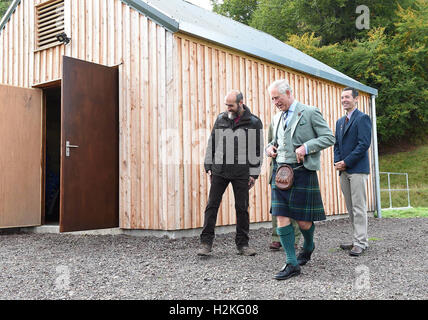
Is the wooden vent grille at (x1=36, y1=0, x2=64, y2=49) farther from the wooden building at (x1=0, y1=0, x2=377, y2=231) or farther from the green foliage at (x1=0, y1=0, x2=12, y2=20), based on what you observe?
the green foliage at (x1=0, y1=0, x2=12, y2=20)

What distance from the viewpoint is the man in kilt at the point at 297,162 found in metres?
3.49

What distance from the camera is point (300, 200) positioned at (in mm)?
3500

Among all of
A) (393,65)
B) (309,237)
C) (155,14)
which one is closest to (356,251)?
(309,237)

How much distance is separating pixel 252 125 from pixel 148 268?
1.79 m

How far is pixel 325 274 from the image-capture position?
145 inches

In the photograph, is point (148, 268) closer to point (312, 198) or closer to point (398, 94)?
point (312, 198)

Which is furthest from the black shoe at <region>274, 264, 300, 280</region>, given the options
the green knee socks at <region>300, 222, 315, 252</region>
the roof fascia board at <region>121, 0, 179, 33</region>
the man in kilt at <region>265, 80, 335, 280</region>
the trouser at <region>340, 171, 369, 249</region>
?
the roof fascia board at <region>121, 0, 179, 33</region>

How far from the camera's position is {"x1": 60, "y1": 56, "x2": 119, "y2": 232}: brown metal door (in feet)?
18.2

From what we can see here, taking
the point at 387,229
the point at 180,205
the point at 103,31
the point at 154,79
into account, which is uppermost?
the point at 103,31

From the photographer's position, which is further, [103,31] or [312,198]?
[103,31]

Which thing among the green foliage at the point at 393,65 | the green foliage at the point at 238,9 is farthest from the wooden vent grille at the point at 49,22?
the green foliage at the point at 238,9

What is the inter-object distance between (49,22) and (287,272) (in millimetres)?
6215

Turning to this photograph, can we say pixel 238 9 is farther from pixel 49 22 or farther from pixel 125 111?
pixel 125 111
